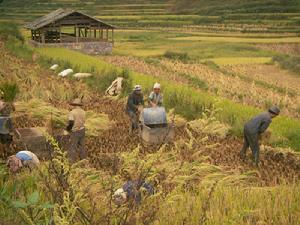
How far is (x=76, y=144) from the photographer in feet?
25.2

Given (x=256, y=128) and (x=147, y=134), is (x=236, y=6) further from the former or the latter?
(x=256, y=128)

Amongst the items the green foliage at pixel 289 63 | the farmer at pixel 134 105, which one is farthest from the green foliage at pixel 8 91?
the green foliage at pixel 289 63

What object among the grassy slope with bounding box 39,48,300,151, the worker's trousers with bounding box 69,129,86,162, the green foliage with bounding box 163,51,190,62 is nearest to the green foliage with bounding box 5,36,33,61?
the grassy slope with bounding box 39,48,300,151

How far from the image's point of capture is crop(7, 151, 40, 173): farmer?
19.1ft

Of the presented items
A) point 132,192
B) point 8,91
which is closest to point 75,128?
point 8,91

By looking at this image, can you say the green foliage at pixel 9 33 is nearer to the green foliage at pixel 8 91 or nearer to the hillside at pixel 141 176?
the hillside at pixel 141 176

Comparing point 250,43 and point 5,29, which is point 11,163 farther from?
point 250,43

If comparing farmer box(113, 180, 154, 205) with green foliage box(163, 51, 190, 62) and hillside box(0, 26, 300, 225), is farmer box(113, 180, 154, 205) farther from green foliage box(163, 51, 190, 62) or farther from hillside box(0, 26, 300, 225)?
green foliage box(163, 51, 190, 62)

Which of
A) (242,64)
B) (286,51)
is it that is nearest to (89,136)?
(242,64)

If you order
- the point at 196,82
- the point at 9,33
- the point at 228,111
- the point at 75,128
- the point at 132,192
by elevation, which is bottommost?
the point at 9,33

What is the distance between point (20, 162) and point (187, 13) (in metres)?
60.3

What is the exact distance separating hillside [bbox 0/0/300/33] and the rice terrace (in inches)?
533

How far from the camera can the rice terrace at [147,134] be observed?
4.04 meters

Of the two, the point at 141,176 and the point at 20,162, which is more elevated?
the point at 141,176
